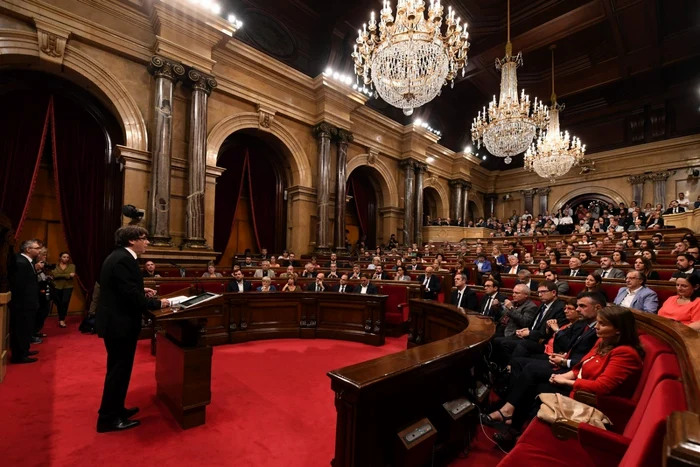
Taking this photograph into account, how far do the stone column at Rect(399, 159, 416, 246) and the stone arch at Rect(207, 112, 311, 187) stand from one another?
458 centimetres

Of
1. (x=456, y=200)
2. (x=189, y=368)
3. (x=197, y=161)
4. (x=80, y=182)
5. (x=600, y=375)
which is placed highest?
(x=456, y=200)

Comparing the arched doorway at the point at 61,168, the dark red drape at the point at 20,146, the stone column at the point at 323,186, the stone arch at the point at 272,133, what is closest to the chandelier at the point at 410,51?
the stone arch at the point at 272,133

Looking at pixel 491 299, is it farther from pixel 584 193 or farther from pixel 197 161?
pixel 584 193

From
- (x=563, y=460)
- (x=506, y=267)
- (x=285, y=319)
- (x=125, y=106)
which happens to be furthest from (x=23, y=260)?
(x=506, y=267)

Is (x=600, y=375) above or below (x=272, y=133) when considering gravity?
below

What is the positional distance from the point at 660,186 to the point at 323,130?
13.6 m

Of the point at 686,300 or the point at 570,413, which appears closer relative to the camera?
the point at 570,413

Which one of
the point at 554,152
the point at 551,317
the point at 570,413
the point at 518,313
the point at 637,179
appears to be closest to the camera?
the point at 570,413

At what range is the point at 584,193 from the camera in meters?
15.5

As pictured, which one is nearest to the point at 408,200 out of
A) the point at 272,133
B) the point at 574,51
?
the point at 272,133

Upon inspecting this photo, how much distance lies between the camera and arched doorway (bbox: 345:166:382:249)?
42.4ft

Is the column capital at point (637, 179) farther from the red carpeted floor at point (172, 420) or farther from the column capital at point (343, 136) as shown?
the red carpeted floor at point (172, 420)

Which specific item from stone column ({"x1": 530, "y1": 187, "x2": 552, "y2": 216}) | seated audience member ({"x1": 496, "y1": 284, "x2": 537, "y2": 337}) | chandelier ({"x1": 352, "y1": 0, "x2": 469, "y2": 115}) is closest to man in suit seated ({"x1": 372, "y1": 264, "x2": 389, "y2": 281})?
chandelier ({"x1": 352, "y1": 0, "x2": 469, "y2": 115})

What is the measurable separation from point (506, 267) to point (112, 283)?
285 inches
